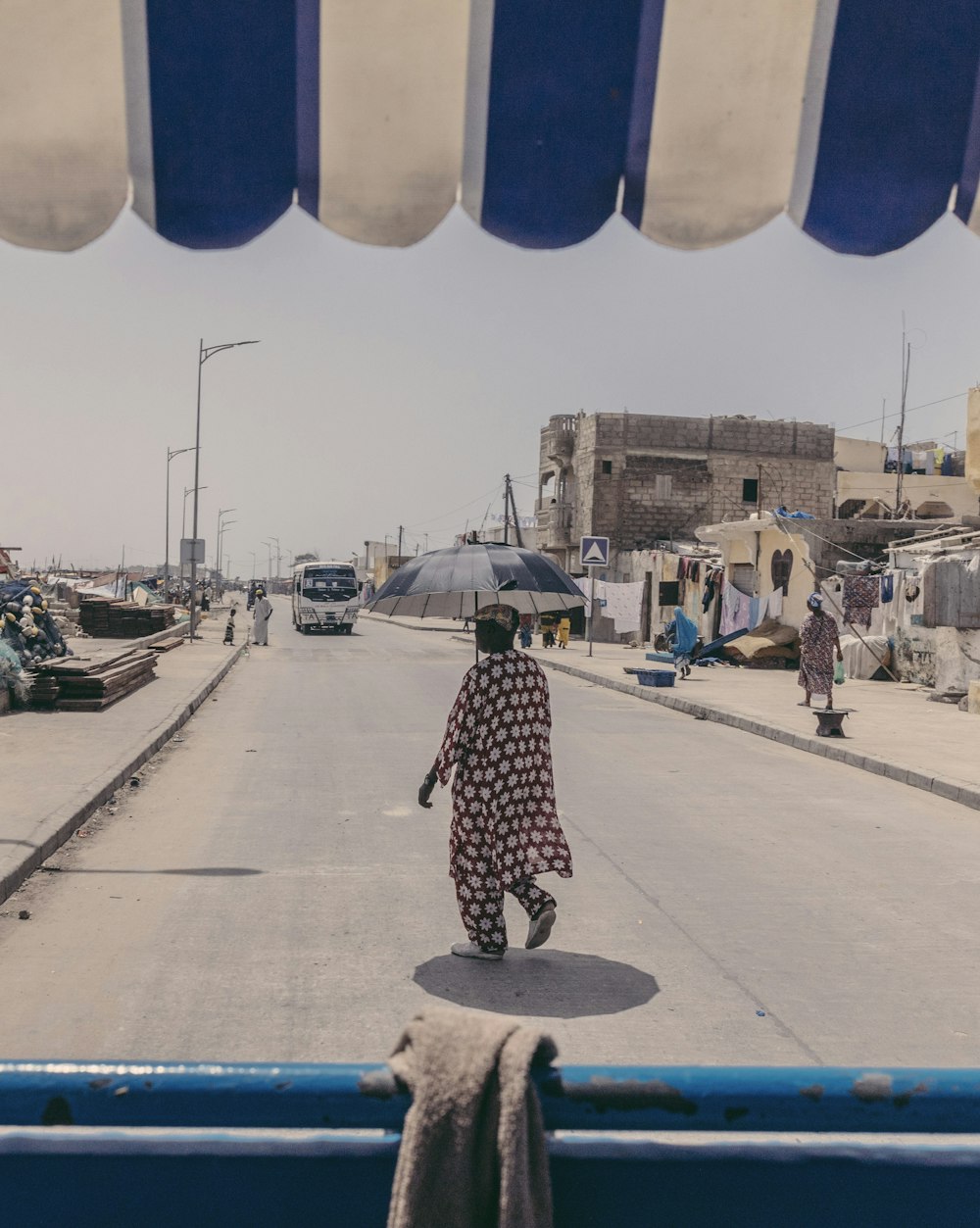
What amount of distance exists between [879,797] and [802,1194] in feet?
33.2

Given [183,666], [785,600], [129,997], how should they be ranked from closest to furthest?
1. [129,997]
2. [183,666]
3. [785,600]

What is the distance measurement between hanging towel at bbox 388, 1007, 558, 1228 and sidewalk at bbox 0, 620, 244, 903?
577cm

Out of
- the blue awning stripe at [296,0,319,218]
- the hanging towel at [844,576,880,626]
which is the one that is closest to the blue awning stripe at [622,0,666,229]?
the blue awning stripe at [296,0,319,218]

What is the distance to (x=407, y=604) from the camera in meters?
8.16

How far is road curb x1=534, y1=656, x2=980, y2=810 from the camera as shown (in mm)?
11320

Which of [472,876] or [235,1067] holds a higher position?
[235,1067]

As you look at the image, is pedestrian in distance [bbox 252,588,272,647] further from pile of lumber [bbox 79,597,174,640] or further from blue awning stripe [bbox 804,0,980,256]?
blue awning stripe [bbox 804,0,980,256]

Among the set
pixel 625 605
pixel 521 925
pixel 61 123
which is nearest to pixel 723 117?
pixel 61 123

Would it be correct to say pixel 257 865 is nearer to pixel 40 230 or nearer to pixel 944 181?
pixel 40 230

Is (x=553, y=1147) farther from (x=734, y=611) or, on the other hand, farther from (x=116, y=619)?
(x=116, y=619)

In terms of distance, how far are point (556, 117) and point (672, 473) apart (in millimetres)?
57140

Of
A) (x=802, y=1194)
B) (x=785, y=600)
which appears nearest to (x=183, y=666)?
(x=785, y=600)

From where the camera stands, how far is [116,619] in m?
36.0

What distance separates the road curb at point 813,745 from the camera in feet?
37.1
